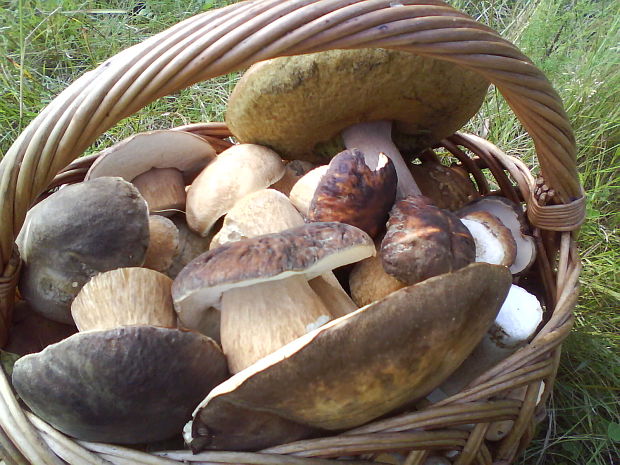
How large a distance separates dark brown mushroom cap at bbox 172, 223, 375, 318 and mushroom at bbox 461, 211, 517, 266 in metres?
0.42

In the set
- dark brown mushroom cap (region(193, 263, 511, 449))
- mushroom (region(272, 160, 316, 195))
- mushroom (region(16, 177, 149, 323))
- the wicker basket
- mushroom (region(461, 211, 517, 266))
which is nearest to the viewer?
dark brown mushroom cap (region(193, 263, 511, 449))

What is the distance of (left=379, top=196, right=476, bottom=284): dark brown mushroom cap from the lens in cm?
112

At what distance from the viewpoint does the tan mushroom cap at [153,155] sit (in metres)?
1.46

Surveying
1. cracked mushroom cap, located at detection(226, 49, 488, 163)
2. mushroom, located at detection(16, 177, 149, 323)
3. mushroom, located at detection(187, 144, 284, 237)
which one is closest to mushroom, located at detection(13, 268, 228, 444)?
mushroom, located at detection(16, 177, 149, 323)

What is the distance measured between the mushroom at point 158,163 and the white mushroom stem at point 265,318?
1.88 feet

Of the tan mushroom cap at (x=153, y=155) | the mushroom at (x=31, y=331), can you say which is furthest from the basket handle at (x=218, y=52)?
the tan mushroom cap at (x=153, y=155)

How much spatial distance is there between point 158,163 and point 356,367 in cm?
100

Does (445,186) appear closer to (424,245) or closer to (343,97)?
(343,97)

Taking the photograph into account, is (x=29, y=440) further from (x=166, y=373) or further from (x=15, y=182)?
(x=15, y=182)

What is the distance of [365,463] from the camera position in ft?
3.15

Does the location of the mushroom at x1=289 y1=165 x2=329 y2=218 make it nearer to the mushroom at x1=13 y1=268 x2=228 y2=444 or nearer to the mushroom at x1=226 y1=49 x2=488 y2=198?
the mushroom at x1=226 y1=49 x2=488 y2=198

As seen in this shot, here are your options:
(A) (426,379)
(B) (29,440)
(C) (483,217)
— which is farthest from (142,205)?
(C) (483,217)

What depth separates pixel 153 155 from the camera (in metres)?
1.56

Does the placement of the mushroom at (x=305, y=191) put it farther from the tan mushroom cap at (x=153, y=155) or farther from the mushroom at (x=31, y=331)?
the mushroom at (x=31, y=331)
